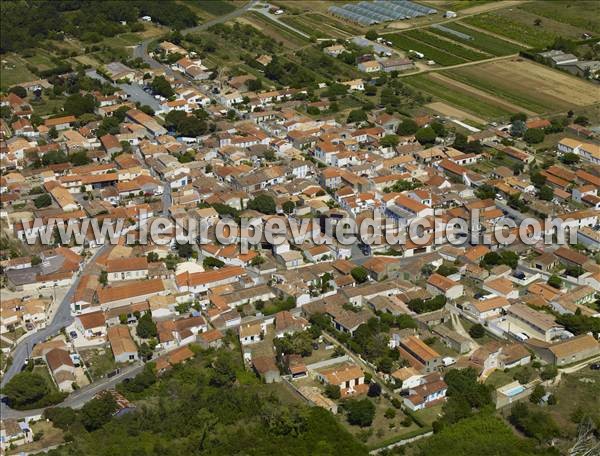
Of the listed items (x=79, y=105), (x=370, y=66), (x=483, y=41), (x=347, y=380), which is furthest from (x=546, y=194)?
(x=483, y=41)

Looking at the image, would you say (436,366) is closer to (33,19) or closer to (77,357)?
(77,357)

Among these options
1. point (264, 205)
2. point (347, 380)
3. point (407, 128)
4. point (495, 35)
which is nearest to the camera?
point (347, 380)

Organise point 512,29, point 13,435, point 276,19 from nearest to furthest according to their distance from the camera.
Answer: point 13,435, point 512,29, point 276,19

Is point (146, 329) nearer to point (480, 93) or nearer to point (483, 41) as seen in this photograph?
point (480, 93)

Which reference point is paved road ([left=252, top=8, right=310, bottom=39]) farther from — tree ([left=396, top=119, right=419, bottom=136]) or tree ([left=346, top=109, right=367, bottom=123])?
tree ([left=396, top=119, right=419, bottom=136])

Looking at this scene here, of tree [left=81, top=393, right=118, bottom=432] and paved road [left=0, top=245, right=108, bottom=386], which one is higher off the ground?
tree [left=81, top=393, right=118, bottom=432]

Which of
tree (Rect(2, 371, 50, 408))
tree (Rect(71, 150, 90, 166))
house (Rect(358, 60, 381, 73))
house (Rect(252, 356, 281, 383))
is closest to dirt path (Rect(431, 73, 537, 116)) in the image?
house (Rect(358, 60, 381, 73))

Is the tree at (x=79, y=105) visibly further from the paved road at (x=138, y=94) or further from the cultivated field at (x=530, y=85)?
the cultivated field at (x=530, y=85)
